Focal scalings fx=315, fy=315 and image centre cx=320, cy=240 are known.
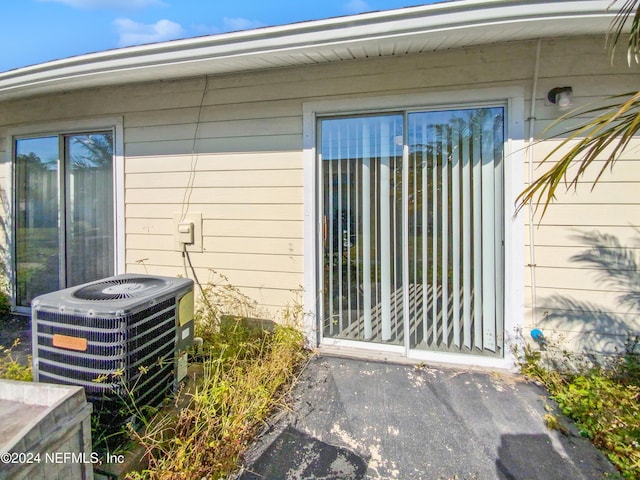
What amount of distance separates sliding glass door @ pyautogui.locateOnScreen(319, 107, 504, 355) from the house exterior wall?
0.21 metres

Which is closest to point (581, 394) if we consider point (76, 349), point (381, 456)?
point (381, 456)

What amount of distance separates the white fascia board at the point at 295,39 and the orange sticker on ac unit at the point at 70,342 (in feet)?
6.97

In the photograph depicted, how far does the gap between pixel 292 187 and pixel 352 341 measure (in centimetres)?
145

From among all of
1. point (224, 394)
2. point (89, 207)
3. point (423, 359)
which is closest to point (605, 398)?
point (423, 359)

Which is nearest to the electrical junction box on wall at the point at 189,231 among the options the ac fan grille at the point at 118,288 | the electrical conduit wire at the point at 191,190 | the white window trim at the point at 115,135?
the electrical conduit wire at the point at 191,190

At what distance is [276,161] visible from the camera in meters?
2.79

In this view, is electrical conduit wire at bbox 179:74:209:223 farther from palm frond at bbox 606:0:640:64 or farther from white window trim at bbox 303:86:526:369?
palm frond at bbox 606:0:640:64

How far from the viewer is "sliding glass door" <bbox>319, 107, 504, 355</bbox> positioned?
97.5 inches

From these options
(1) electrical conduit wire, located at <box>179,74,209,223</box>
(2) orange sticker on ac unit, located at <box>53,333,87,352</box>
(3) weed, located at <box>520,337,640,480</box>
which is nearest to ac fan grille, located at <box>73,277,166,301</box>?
(2) orange sticker on ac unit, located at <box>53,333,87,352</box>

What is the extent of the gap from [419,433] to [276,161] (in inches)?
89.3

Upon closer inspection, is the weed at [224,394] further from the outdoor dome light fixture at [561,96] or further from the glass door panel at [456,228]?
the outdoor dome light fixture at [561,96]

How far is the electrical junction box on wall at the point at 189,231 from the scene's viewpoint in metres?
3.02

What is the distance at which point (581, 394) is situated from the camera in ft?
6.64

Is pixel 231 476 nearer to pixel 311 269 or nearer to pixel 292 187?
pixel 311 269
